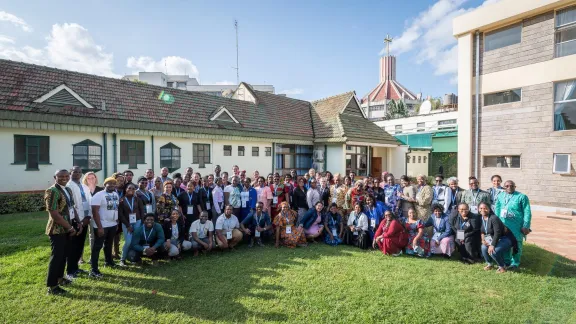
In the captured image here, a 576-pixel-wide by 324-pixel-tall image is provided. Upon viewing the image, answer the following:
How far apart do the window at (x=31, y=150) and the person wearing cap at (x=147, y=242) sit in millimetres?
7808

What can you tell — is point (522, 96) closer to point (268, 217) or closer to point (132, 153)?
point (268, 217)

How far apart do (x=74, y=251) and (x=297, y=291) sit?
13.1 ft

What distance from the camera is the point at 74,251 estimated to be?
187 inches

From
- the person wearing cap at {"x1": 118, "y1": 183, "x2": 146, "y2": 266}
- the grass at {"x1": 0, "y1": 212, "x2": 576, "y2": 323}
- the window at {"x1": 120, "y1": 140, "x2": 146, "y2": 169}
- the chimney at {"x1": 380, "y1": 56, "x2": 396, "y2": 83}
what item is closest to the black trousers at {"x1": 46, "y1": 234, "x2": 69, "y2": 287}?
the grass at {"x1": 0, "y1": 212, "x2": 576, "y2": 323}

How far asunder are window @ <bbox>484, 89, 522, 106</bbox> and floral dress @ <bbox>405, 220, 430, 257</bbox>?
31.5 feet

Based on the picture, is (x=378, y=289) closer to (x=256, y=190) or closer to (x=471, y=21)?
(x=256, y=190)

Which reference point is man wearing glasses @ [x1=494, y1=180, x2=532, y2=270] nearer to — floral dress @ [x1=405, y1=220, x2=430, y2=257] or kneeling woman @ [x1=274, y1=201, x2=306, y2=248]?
floral dress @ [x1=405, y1=220, x2=430, y2=257]

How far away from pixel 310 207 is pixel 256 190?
163cm

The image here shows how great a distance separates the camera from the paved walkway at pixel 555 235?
6.35m

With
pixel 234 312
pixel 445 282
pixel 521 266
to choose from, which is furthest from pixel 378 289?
pixel 521 266

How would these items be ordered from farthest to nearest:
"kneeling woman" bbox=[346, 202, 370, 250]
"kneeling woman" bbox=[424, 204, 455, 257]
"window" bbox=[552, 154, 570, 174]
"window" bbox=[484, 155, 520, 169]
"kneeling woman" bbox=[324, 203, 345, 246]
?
"window" bbox=[484, 155, 520, 169], "window" bbox=[552, 154, 570, 174], "kneeling woman" bbox=[324, 203, 345, 246], "kneeling woman" bbox=[346, 202, 370, 250], "kneeling woman" bbox=[424, 204, 455, 257]

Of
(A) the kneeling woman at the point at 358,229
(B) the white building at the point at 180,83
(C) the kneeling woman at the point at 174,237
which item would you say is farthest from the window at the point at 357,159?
(B) the white building at the point at 180,83

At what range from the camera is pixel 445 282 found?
4742 millimetres

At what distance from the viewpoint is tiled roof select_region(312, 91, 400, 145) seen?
17.5 m
